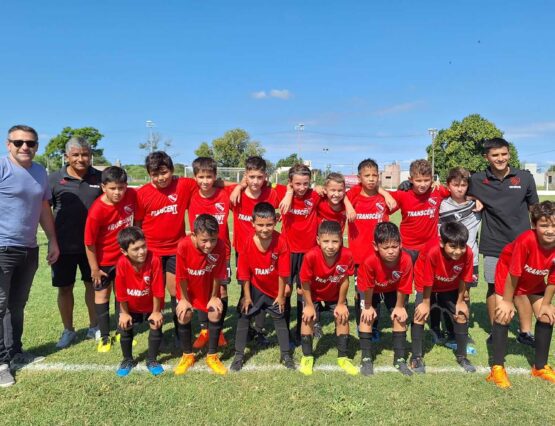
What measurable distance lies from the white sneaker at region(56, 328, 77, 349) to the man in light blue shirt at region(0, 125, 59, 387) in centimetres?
40

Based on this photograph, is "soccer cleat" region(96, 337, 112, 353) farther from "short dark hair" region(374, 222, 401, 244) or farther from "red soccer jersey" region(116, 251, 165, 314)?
"short dark hair" region(374, 222, 401, 244)

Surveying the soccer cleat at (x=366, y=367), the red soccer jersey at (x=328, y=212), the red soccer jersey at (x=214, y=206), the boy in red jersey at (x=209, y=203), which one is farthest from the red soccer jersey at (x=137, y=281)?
the soccer cleat at (x=366, y=367)

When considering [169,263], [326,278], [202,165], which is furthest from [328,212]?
[169,263]

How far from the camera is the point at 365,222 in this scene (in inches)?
183

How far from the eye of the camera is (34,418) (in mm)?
3043

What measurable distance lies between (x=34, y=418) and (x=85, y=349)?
4.59 ft

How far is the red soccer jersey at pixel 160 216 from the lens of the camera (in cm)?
454

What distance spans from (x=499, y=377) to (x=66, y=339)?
457 centimetres

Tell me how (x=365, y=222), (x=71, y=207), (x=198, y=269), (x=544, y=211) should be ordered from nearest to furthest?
(x=544, y=211)
(x=198, y=269)
(x=71, y=207)
(x=365, y=222)

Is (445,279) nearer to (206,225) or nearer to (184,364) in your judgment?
(206,225)

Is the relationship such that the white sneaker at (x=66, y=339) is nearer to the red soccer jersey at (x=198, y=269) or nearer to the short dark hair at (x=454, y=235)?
the red soccer jersey at (x=198, y=269)

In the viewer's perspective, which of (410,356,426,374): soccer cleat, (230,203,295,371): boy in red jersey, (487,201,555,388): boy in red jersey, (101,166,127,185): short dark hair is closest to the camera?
(487,201,555,388): boy in red jersey

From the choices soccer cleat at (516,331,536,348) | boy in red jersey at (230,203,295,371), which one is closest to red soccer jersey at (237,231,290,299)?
boy in red jersey at (230,203,295,371)

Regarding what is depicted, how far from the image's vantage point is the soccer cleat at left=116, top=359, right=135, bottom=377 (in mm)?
3799
